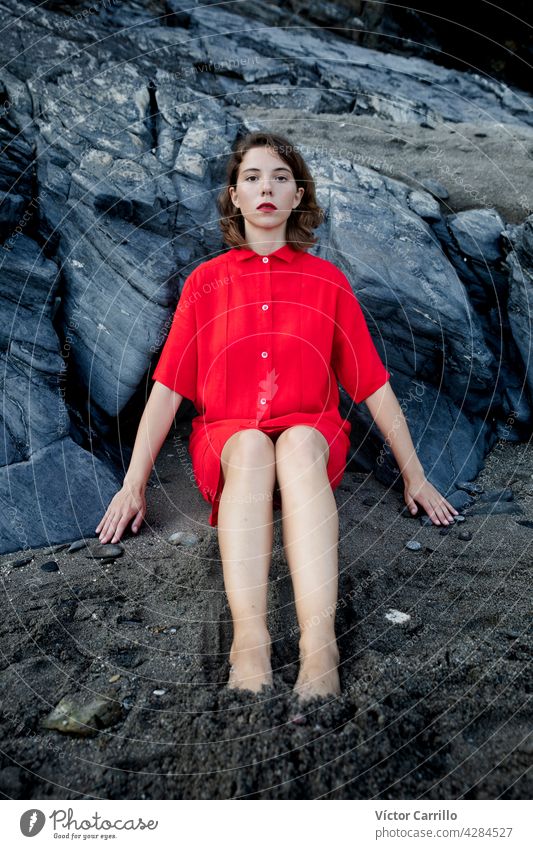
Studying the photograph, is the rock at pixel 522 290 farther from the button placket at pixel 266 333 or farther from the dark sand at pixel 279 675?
the button placket at pixel 266 333

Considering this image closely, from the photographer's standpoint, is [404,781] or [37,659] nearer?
[404,781]

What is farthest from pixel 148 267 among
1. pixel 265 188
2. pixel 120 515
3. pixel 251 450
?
pixel 251 450

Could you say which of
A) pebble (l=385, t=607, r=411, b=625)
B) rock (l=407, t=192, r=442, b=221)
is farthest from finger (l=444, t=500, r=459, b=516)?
rock (l=407, t=192, r=442, b=221)

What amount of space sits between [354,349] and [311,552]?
1.34m

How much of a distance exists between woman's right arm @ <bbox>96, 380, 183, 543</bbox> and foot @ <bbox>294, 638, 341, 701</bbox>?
4.34 ft

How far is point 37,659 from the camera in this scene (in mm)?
2537

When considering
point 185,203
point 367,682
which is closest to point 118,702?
point 367,682

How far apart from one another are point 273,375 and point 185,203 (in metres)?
1.73

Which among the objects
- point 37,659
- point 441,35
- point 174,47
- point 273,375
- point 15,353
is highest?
point 441,35

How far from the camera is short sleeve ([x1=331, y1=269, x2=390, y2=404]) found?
11.3 feet

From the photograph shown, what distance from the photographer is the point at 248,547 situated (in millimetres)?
2568

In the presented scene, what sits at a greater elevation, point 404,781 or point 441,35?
point 441,35
